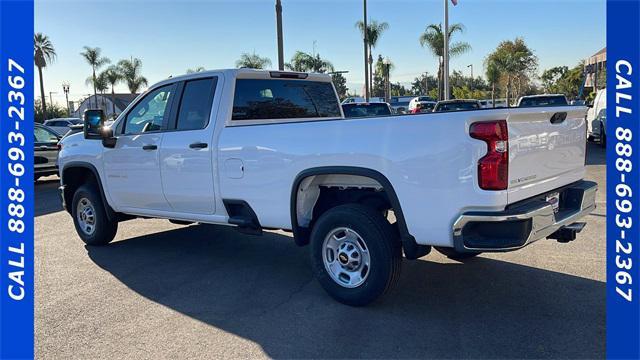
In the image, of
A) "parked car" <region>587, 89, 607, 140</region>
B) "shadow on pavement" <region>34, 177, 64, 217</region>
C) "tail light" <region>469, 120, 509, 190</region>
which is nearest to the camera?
"tail light" <region>469, 120, 509, 190</region>

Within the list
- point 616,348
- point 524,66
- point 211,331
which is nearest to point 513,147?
point 616,348

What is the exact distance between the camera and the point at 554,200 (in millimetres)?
4246

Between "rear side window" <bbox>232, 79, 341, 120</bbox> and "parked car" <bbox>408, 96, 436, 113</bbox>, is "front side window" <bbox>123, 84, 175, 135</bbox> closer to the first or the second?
"rear side window" <bbox>232, 79, 341, 120</bbox>

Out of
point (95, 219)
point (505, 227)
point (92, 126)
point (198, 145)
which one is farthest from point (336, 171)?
point (95, 219)

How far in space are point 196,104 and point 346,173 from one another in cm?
218

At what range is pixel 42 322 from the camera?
14.7 ft

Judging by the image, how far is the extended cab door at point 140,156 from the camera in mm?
5895

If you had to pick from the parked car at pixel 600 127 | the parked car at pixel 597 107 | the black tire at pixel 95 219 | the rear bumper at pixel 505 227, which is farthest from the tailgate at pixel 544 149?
the parked car at pixel 597 107

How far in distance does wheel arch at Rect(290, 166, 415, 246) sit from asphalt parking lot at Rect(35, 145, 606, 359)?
0.61 meters

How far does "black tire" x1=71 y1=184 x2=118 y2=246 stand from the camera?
22.3 feet

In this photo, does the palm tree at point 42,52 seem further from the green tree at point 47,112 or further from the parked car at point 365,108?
the parked car at point 365,108

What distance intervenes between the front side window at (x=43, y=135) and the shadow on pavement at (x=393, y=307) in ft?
30.8

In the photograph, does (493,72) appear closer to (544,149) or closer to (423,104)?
(423,104)

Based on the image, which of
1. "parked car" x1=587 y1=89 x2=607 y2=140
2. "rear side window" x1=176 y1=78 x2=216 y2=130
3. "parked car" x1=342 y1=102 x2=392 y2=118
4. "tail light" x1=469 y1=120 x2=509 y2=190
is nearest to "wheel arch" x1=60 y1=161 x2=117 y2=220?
"rear side window" x1=176 y1=78 x2=216 y2=130
